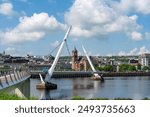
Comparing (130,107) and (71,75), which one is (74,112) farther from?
(71,75)

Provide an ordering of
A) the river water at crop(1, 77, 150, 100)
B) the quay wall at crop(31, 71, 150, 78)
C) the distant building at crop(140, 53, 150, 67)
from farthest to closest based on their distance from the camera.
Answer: the distant building at crop(140, 53, 150, 67) < the quay wall at crop(31, 71, 150, 78) < the river water at crop(1, 77, 150, 100)

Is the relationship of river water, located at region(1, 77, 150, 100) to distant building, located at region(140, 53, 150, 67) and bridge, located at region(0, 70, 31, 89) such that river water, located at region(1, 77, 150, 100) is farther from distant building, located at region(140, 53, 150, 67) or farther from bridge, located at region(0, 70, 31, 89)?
distant building, located at region(140, 53, 150, 67)

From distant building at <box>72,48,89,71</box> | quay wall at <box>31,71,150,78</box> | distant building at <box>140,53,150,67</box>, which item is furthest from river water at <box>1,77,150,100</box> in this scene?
distant building at <box>140,53,150,67</box>

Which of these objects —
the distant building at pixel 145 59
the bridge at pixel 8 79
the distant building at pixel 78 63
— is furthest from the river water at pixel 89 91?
the distant building at pixel 145 59

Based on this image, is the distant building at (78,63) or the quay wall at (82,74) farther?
the distant building at (78,63)

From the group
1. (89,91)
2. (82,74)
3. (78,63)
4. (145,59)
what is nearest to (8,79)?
(89,91)

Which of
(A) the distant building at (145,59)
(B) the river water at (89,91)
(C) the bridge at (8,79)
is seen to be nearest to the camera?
(C) the bridge at (8,79)

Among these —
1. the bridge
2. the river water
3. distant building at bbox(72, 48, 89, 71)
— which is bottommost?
the river water

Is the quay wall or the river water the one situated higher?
the quay wall

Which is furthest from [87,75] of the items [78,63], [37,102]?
[37,102]

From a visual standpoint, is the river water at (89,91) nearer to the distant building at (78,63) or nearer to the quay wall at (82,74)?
the quay wall at (82,74)

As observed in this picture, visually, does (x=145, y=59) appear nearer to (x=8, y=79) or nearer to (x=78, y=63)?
(x=78, y=63)

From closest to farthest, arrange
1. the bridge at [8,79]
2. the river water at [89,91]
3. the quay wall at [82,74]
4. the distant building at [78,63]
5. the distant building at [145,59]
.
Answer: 1. the bridge at [8,79]
2. the river water at [89,91]
3. the quay wall at [82,74]
4. the distant building at [78,63]
5. the distant building at [145,59]
